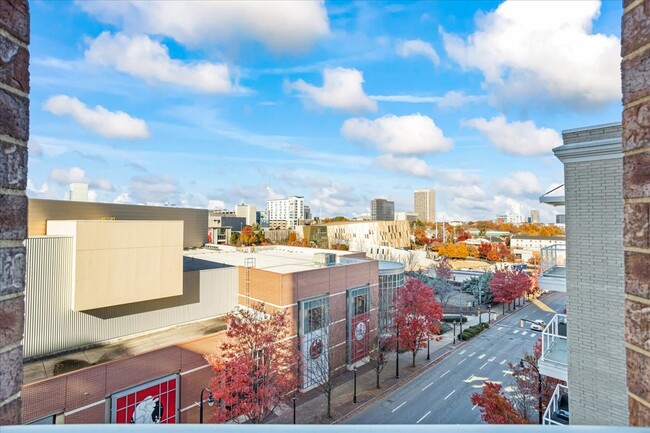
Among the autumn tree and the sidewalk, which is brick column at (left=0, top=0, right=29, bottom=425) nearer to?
the sidewalk

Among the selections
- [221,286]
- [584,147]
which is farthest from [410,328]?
[584,147]

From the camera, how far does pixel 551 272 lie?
28.7ft

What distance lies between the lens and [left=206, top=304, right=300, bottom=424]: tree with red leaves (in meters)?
13.8

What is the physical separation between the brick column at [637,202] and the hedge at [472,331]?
1163 inches

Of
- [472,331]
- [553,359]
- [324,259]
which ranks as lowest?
[472,331]

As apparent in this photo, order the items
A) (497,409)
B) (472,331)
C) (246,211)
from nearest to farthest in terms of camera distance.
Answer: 1. (497,409)
2. (472,331)
3. (246,211)

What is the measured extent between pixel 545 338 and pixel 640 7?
9.36 meters

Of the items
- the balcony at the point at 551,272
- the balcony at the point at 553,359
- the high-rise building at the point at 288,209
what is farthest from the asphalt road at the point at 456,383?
the high-rise building at the point at 288,209

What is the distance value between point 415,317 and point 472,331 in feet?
31.2

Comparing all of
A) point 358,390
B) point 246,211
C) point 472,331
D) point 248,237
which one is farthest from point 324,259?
point 246,211

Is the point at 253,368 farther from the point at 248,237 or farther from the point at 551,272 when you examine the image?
the point at 248,237

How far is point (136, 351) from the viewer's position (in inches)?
529

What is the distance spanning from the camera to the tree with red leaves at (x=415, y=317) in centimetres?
2186

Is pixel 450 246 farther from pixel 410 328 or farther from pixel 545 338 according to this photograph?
pixel 545 338
